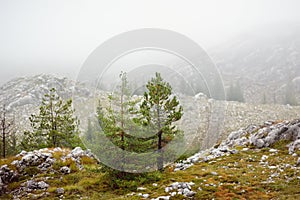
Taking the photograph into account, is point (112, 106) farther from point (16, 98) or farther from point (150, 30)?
point (16, 98)

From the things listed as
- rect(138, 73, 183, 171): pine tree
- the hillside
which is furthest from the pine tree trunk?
the hillside

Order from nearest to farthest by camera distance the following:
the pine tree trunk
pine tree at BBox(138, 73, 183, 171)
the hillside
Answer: the hillside
pine tree at BBox(138, 73, 183, 171)
the pine tree trunk

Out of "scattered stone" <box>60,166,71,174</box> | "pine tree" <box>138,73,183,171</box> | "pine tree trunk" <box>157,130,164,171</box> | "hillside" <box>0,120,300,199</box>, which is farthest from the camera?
"scattered stone" <box>60,166,71,174</box>

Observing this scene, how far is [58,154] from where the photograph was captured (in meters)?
27.5

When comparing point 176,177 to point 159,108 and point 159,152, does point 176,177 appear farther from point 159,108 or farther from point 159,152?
point 159,108

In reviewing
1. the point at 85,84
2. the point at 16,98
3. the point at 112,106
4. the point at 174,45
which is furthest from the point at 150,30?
the point at 85,84

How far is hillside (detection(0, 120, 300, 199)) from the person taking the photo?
1802cm

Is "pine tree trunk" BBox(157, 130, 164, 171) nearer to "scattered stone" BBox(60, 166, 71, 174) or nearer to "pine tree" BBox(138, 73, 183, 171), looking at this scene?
"pine tree" BBox(138, 73, 183, 171)

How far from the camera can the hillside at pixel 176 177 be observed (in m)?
18.0

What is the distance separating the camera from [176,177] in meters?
22.5

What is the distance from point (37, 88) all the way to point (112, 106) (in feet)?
370

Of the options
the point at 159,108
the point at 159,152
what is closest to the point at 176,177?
the point at 159,152

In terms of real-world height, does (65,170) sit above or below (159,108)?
below

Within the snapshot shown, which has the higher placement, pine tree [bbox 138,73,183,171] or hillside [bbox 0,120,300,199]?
pine tree [bbox 138,73,183,171]
